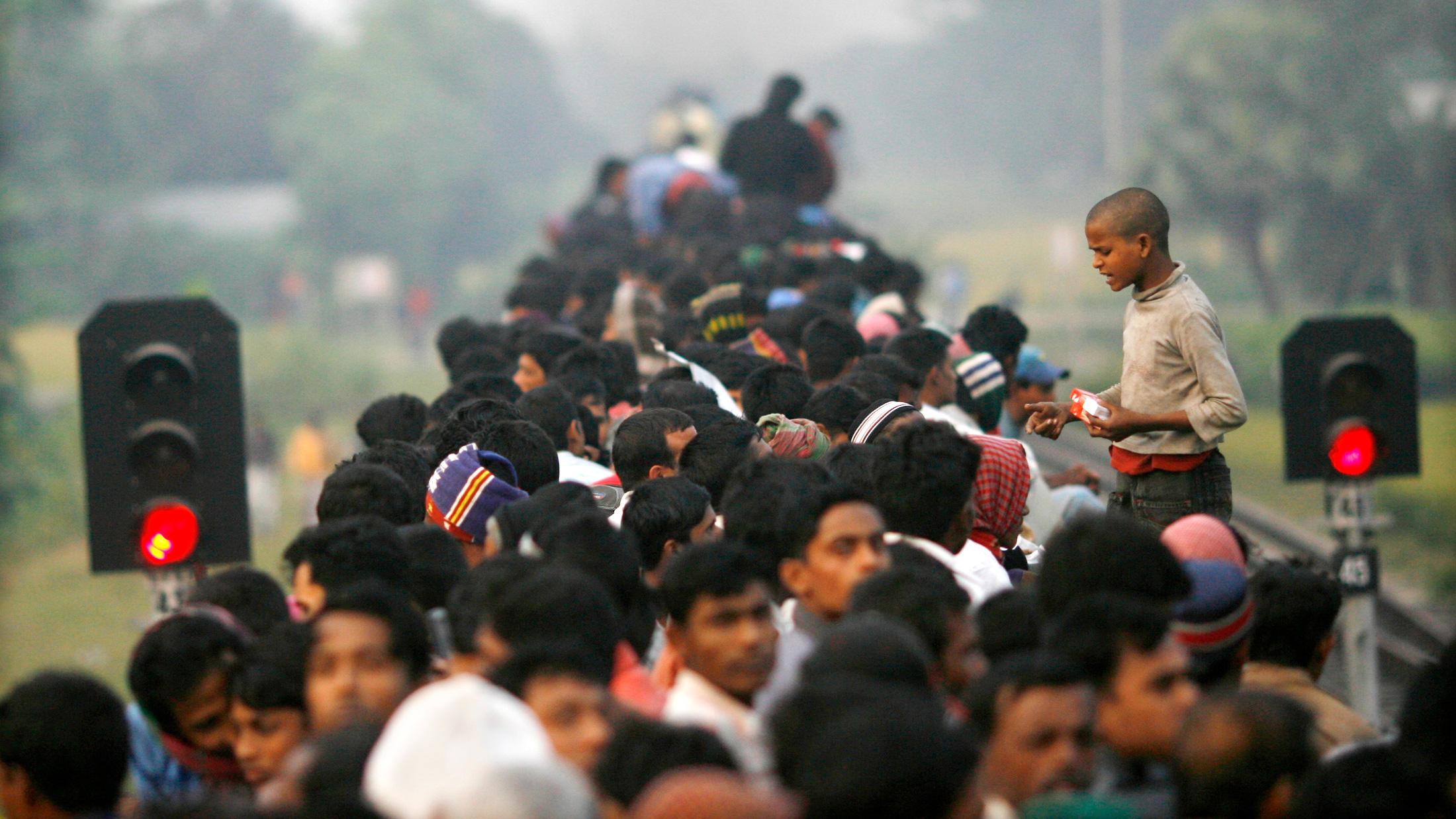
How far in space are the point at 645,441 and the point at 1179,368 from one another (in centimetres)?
185

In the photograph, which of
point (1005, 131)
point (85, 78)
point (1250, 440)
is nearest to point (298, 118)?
point (85, 78)

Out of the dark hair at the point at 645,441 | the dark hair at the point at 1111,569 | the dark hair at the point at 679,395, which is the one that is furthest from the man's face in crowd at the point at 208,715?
the dark hair at the point at 679,395

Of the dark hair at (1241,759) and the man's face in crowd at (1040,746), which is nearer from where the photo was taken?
the dark hair at (1241,759)

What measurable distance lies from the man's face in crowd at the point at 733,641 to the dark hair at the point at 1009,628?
51 cm

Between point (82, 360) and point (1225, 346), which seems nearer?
point (1225, 346)

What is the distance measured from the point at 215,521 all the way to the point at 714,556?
4.08 m

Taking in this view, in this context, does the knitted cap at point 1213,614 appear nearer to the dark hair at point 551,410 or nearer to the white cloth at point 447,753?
the white cloth at point 447,753

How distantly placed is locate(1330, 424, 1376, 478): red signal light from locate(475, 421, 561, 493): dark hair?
4.44 m

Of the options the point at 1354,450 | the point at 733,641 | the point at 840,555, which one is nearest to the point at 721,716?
the point at 733,641

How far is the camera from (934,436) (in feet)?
18.0

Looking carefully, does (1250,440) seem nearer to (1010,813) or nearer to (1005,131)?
(1010,813)

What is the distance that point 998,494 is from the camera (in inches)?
238

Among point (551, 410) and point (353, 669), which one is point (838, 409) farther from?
point (353, 669)

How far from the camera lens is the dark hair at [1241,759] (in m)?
3.68
